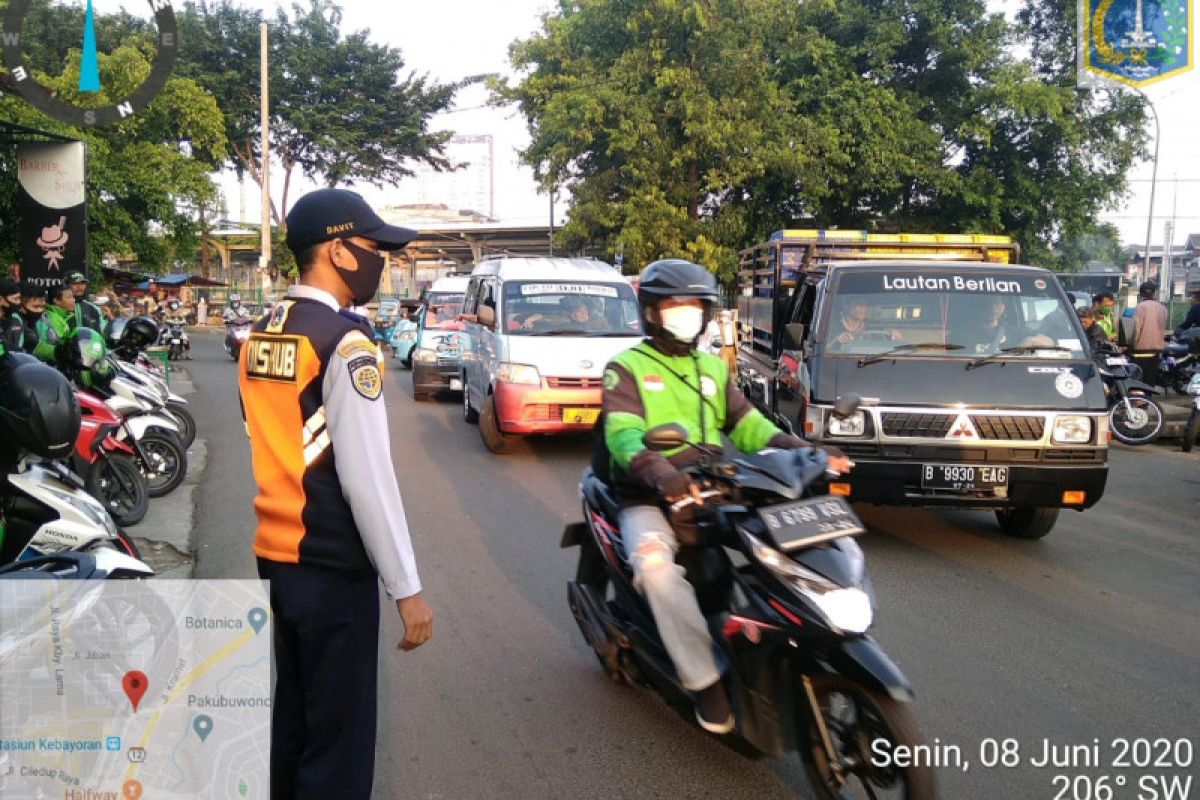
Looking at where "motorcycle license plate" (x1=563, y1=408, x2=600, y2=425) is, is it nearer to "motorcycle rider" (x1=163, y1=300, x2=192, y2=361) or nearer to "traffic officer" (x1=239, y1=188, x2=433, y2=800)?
"traffic officer" (x1=239, y1=188, x2=433, y2=800)

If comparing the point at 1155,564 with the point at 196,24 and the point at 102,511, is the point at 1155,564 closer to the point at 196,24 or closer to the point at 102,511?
the point at 102,511

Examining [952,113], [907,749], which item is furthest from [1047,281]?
[952,113]

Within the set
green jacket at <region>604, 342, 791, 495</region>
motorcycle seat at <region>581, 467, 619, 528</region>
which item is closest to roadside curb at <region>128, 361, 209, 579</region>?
motorcycle seat at <region>581, 467, 619, 528</region>

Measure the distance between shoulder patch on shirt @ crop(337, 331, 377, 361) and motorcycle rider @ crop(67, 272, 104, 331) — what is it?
8330mm

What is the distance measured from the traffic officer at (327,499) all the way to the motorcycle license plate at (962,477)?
169 inches

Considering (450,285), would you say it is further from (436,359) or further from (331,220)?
(331,220)

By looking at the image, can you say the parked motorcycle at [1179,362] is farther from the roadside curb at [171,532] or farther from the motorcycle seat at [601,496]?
the roadside curb at [171,532]

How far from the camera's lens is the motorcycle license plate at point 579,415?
9.95 m

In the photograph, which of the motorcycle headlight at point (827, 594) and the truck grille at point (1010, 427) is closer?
the motorcycle headlight at point (827, 594)

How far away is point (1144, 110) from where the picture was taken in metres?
26.2

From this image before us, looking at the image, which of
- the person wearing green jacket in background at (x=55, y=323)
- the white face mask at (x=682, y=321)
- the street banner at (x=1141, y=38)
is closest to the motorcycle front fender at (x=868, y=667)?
the white face mask at (x=682, y=321)

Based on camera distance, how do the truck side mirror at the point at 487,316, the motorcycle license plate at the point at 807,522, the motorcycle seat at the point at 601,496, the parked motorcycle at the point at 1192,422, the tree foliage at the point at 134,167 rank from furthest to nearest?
the tree foliage at the point at 134,167 → the parked motorcycle at the point at 1192,422 → the truck side mirror at the point at 487,316 → the motorcycle seat at the point at 601,496 → the motorcycle license plate at the point at 807,522

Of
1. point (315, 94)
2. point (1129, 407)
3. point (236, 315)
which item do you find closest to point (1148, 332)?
point (1129, 407)

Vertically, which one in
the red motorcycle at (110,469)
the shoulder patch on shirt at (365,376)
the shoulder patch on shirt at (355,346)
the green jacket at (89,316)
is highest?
the shoulder patch on shirt at (355,346)
